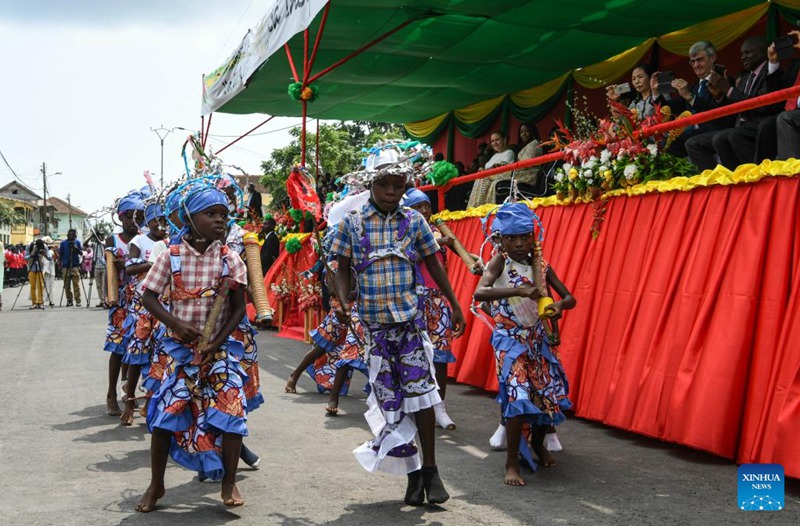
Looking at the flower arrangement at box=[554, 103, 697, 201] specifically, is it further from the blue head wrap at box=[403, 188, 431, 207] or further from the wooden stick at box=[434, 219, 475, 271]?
the blue head wrap at box=[403, 188, 431, 207]

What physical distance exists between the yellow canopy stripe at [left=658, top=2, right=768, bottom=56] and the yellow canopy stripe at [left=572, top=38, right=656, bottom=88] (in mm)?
421

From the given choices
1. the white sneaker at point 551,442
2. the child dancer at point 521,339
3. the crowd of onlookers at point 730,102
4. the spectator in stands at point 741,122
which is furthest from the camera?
the spectator in stands at point 741,122

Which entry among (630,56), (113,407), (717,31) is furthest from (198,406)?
(630,56)

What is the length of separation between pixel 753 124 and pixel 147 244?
5034 mm

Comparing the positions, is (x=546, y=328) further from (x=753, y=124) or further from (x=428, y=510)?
(x=753, y=124)

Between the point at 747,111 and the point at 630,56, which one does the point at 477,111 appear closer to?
the point at 630,56

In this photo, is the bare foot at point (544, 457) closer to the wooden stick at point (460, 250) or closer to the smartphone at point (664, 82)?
the wooden stick at point (460, 250)

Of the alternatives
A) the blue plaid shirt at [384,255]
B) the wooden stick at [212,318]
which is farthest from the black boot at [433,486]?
the wooden stick at [212,318]

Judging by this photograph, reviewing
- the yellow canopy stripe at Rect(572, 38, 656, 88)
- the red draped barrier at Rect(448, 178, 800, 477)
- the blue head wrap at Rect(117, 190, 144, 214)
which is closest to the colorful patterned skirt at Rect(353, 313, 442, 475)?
the red draped barrier at Rect(448, 178, 800, 477)

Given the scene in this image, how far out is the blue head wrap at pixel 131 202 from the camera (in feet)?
25.4

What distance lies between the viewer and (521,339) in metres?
5.59

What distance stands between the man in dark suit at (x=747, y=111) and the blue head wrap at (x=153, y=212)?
15.1ft

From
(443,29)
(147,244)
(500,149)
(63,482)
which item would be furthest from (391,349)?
(500,149)

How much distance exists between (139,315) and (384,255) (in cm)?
323
